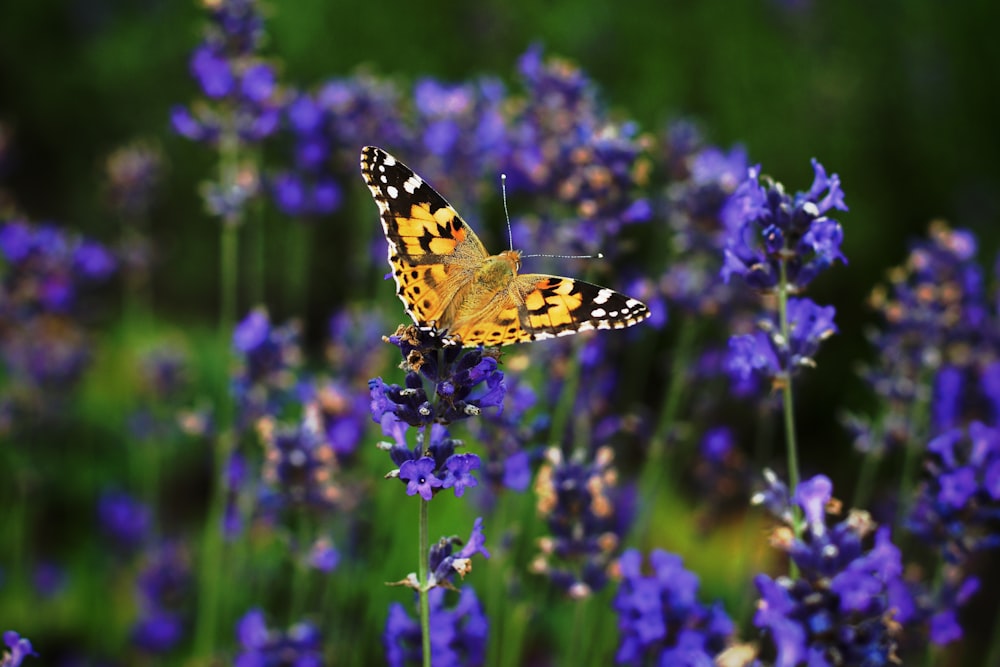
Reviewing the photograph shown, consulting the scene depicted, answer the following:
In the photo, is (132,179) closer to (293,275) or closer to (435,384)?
(293,275)

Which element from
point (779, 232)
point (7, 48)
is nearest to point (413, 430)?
point (779, 232)

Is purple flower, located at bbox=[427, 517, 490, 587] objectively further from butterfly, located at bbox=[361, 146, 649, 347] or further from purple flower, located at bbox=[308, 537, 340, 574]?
purple flower, located at bbox=[308, 537, 340, 574]

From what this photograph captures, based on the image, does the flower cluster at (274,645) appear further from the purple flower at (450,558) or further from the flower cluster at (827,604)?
the flower cluster at (827,604)

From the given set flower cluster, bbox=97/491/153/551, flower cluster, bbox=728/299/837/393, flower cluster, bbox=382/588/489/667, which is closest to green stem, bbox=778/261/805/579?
flower cluster, bbox=728/299/837/393

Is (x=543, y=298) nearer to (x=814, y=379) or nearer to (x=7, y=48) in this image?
(x=814, y=379)

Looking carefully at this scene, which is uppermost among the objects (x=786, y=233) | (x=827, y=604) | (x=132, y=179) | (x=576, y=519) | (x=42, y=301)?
(x=132, y=179)

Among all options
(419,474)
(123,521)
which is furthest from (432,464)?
(123,521)
